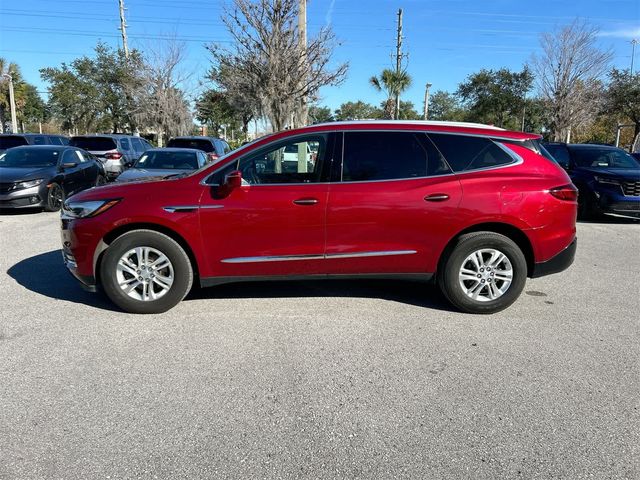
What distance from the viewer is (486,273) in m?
4.74

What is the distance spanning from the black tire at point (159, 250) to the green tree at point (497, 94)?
37.7 meters

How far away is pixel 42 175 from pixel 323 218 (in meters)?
8.68

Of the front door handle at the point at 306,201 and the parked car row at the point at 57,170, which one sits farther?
the parked car row at the point at 57,170

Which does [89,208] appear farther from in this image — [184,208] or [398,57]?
[398,57]

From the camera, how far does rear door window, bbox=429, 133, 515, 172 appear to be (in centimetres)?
472

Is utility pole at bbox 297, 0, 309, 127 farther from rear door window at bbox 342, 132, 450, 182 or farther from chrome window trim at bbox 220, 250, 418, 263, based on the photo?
chrome window trim at bbox 220, 250, 418, 263

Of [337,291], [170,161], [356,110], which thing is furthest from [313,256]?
[356,110]

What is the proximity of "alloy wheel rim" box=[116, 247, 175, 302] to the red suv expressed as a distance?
0.04ft

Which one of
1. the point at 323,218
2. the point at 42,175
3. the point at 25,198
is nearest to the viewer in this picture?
the point at 323,218

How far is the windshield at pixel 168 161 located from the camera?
35.8ft

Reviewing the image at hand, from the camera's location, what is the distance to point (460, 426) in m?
2.94

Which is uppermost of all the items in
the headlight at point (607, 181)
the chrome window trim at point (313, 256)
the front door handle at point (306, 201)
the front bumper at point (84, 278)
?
the front door handle at point (306, 201)

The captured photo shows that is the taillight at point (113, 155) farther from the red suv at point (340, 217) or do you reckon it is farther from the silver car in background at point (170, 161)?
the red suv at point (340, 217)

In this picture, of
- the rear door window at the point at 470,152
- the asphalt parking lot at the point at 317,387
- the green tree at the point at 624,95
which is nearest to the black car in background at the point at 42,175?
the asphalt parking lot at the point at 317,387
